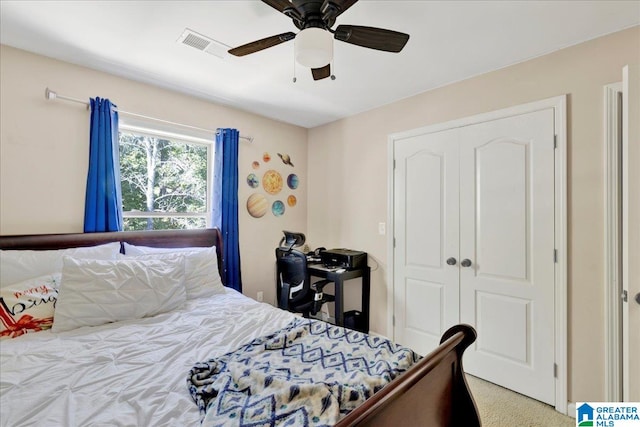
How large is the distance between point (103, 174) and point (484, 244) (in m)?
3.13

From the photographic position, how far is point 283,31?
191 centimetres

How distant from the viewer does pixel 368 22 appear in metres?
1.82

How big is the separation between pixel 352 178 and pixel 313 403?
9.11 ft

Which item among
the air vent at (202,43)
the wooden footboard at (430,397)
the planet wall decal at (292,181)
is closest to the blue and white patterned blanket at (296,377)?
the wooden footboard at (430,397)

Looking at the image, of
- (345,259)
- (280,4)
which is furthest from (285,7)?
(345,259)

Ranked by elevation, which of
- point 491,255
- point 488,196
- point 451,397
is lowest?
point 451,397

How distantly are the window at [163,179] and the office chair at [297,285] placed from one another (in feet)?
3.06

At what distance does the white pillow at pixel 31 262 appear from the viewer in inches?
71.0

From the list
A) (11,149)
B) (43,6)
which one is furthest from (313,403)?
(11,149)

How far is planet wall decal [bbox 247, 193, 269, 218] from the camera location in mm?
3340

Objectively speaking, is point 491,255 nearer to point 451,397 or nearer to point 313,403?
point 451,397

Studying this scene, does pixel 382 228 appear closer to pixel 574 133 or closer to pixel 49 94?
pixel 574 133

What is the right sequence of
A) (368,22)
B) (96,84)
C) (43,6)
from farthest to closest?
(96,84) < (368,22) < (43,6)

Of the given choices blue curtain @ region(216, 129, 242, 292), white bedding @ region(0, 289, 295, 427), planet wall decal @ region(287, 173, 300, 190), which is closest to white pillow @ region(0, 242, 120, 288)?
white bedding @ region(0, 289, 295, 427)
